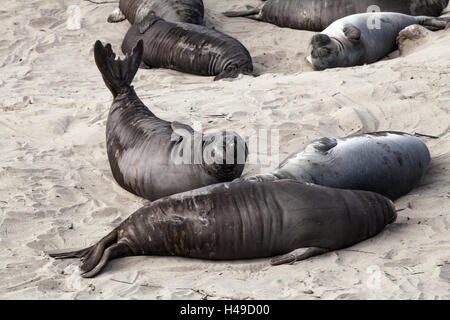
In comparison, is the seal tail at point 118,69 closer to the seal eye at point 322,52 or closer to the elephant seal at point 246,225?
the elephant seal at point 246,225

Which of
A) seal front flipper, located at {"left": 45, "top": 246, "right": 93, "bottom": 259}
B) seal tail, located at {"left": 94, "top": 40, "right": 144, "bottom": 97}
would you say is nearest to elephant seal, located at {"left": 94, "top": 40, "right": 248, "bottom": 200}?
seal tail, located at {"left": 94, "top": 40, "right": 144, "bottom": 97}

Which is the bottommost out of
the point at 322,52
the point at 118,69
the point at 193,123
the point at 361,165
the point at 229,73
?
the point at 229,73

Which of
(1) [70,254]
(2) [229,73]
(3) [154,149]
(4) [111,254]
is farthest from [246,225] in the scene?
(2) [229,73]

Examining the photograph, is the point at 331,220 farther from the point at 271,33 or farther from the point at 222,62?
the point at 271,33

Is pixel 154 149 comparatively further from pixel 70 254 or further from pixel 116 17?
pixel 116 17

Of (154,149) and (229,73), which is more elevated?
(154,149)

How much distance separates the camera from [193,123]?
6.79m

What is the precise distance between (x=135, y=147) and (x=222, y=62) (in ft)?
11.7

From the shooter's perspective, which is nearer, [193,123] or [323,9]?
[193,123]

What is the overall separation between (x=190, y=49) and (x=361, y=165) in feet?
14.2

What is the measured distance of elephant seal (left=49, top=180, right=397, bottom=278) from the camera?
4.61 meters

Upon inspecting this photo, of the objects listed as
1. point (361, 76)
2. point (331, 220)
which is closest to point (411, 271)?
point (331, 220)

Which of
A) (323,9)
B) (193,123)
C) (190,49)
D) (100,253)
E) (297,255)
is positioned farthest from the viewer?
(323,9)
